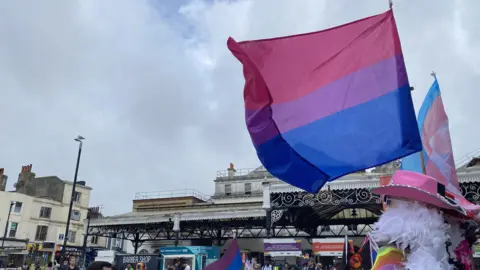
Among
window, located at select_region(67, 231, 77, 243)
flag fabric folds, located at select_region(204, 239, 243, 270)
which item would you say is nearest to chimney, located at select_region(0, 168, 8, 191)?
window, located at select_region(67, 231, 77, 243)

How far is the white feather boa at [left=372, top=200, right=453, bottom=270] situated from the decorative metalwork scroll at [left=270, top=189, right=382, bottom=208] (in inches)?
459

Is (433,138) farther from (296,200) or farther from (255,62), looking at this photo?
(296,200)

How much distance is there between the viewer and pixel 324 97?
4660 mm

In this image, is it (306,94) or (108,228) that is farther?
(108,228)

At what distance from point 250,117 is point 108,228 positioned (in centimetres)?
2569

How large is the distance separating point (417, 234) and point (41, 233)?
44783 mm

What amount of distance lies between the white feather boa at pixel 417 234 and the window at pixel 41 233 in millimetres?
44239

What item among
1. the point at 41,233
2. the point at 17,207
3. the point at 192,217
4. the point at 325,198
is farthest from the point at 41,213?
the point at 325,198

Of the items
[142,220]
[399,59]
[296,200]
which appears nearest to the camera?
[399,59]

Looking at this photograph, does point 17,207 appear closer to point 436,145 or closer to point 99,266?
point 99,266

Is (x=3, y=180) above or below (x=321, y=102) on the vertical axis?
above

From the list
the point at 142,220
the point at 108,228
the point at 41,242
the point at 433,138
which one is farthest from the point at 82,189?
the point at 433,138

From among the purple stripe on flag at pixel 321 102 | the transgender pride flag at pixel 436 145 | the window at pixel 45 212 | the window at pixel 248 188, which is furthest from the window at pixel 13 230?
the purple stripe on flag at pixel 321 102

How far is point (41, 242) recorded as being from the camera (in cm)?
4134
